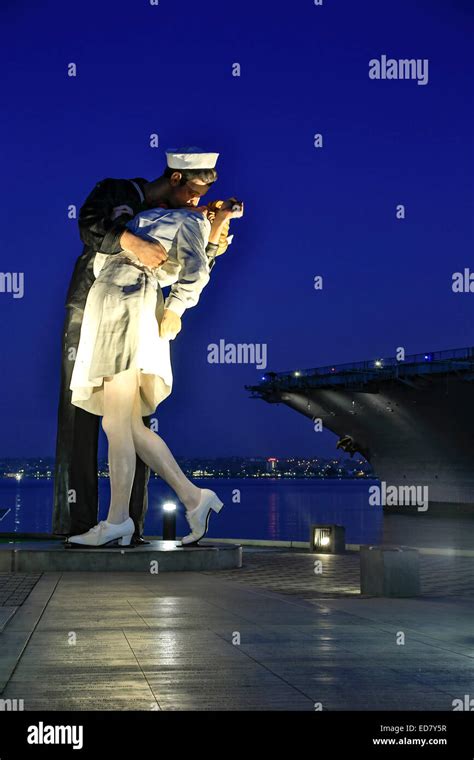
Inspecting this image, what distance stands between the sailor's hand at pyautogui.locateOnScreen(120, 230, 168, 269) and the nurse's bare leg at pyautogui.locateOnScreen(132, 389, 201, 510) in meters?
1.60

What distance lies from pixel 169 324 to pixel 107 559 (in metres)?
2.61

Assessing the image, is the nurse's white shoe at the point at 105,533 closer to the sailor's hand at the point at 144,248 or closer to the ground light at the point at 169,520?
the sailor's hand at the point at 144,248

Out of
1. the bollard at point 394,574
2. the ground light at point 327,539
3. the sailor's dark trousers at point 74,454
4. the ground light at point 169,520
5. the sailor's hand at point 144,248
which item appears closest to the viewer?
the bollard at point 394,574

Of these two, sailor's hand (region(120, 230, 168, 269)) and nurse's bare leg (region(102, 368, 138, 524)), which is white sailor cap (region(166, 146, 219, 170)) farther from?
nurse's bare leg (region(102, 368, 138, 524))

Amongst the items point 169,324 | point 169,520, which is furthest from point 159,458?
point 169,520

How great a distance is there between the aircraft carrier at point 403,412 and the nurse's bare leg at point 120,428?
40289 millimetres

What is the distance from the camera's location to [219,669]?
528cm

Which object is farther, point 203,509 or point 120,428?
point 203,509

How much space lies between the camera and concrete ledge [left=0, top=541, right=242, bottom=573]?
1104 centimetres

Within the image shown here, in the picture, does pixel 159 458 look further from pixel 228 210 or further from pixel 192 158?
pixel 192 158

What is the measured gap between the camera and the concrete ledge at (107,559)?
1104cm

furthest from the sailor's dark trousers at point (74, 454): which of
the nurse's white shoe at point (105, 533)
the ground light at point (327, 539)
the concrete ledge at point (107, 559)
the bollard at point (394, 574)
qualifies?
the ground light at point (327, 539)

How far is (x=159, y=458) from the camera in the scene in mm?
11336
